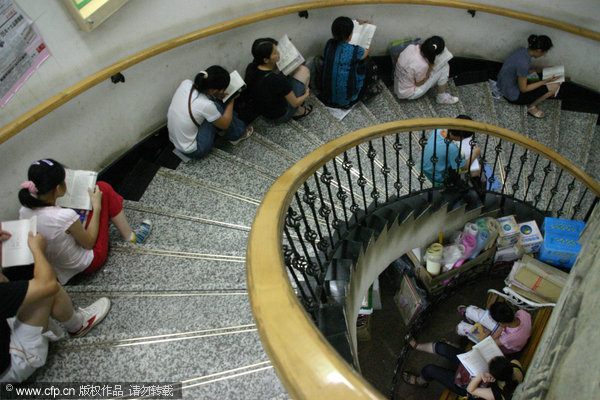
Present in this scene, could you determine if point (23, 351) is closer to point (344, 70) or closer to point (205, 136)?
point (205, 136)

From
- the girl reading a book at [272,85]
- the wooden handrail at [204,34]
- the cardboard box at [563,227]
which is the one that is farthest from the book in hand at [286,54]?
the cardboard box at [563,227]

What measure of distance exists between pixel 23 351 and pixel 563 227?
417 centimetres

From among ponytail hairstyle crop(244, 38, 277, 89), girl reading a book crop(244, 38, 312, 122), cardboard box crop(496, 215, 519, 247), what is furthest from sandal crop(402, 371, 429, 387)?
ponytail hairstyle crop(244, 38, 277, 89)

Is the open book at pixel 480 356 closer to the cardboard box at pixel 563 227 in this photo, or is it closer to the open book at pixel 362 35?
the cardboard box at pixel 563 227

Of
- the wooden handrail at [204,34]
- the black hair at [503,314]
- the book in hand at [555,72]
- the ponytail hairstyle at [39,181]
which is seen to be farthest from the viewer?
the book in hand at [555,72]

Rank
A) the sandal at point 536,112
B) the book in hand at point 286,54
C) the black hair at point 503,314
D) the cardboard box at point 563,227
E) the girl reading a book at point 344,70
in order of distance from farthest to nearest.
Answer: the sandal at point 536,112, the girl reading a book at point 344,70, the book in hand at point 286,54, the cardboard box at point 563,227, the black hair at point 503,314

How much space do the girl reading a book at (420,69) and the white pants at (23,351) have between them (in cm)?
415

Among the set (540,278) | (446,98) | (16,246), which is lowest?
(540,278)

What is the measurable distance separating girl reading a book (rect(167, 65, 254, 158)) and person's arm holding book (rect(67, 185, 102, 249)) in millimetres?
914

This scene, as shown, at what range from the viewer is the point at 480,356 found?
3439 millimetres

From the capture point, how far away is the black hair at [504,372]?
3.14 m

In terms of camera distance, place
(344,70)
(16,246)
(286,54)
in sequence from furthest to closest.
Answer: (344,70) → (286,54) → (16,246)

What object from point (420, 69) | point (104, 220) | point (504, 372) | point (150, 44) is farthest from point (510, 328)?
point (150, 44)

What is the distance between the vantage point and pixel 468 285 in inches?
181
